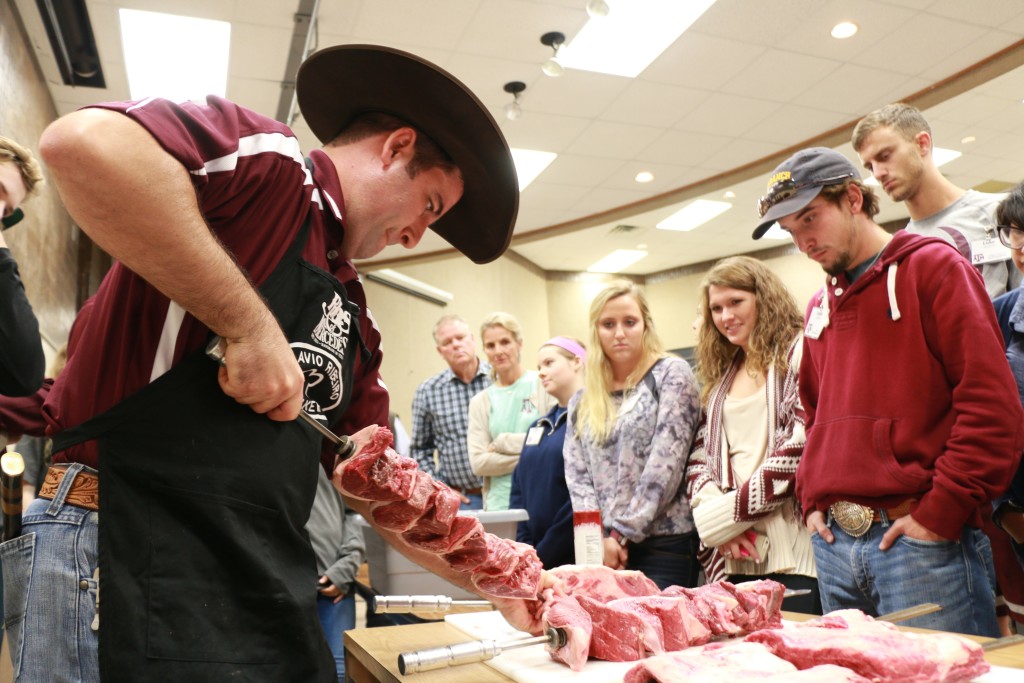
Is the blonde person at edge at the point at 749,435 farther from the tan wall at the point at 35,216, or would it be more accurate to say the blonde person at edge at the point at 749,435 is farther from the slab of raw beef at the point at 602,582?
the tan wall at the point at 35,216

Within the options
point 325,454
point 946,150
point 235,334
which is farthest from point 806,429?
point 946,150

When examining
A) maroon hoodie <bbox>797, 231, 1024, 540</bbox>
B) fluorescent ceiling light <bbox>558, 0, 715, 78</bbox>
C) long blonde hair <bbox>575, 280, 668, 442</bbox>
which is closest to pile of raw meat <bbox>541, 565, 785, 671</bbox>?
maroon hoodie <bbox>797, 231, 1024, 540</bbox>

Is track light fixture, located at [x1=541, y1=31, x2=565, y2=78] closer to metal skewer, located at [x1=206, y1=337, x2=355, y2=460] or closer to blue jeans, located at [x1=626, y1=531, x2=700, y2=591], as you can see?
blue jeans, located at [x1=626, y1=531, x2=700, y2=591]

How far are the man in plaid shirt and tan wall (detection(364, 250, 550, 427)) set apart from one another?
5459mm

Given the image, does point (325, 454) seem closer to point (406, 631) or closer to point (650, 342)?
point (406, 631)

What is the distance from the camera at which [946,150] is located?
888 cm

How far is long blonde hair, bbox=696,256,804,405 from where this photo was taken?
9.83ft

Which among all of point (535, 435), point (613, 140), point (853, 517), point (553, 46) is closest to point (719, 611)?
point (853, 517)

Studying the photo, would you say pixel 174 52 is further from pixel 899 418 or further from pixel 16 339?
pixel 899 418

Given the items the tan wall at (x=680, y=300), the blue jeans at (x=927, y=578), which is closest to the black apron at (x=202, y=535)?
the blue jeans at (x=927, y=578)

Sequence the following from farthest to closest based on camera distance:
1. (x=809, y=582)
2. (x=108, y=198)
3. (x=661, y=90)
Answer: (x=661, y=90)
(x=809, y=582)
(x=108, y=198)

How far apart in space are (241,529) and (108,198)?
21.3 inches

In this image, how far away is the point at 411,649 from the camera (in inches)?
71.2

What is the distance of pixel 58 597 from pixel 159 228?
59 cm
